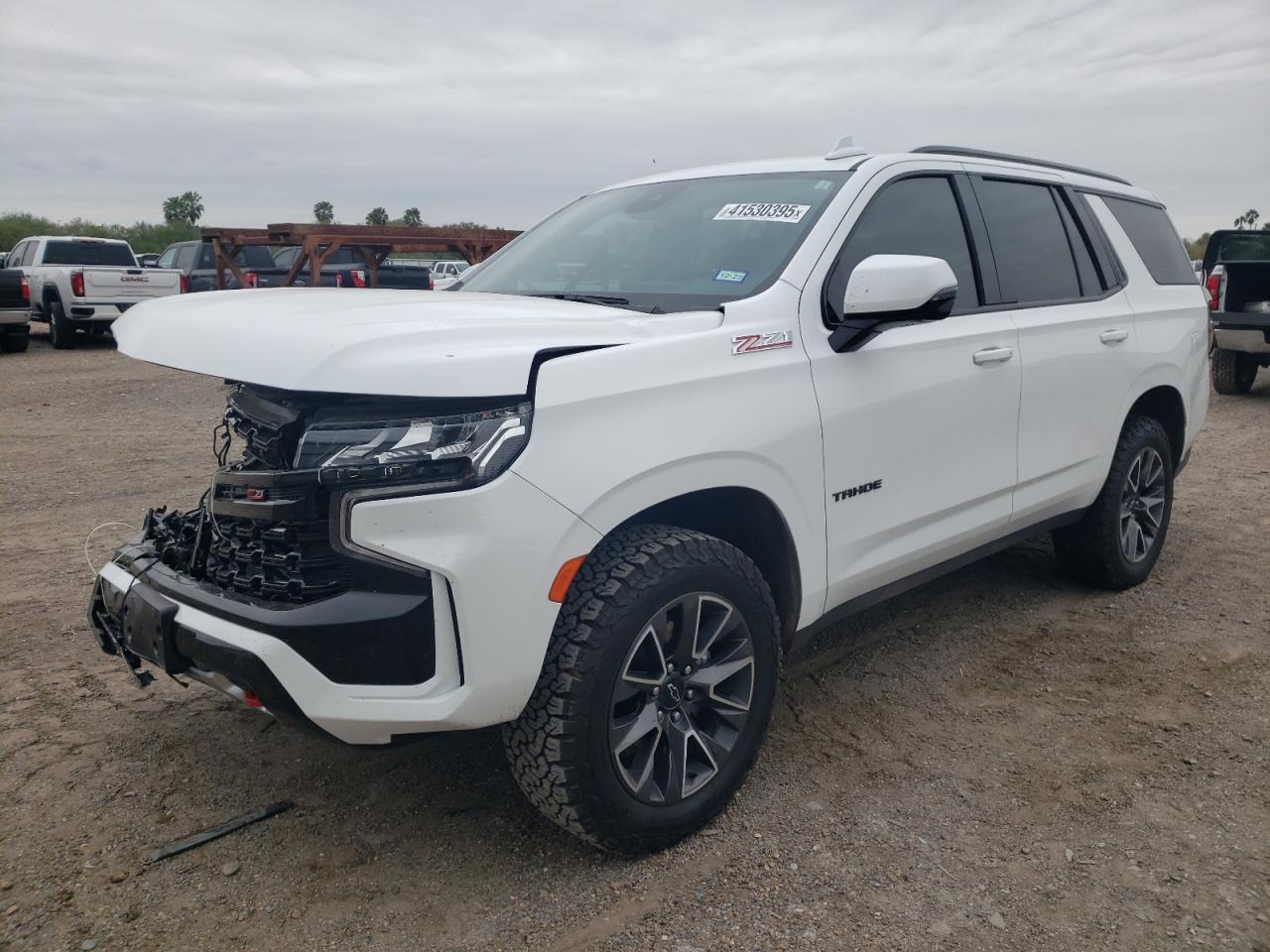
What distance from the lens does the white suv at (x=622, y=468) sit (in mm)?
2232

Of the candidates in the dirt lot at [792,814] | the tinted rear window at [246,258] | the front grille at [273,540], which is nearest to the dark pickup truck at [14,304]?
the tinted rear window at [246,258]

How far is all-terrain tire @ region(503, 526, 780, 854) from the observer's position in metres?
2.39

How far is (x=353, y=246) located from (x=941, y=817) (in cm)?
1504

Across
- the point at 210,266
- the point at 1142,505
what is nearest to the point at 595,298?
the point at 1142,505

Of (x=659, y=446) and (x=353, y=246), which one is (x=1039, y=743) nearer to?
(x=659, y=446)

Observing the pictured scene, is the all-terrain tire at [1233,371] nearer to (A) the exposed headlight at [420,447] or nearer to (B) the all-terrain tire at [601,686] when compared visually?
(B) the all-terrain tire at [601,686]

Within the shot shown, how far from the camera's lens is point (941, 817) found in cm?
289

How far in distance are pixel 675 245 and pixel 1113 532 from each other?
8.29 feet

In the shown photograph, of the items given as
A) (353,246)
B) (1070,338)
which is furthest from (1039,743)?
(353,246)

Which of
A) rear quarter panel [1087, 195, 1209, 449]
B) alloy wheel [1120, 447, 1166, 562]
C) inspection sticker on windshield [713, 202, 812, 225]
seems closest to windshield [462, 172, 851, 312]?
inspection sticker on windshield [713, 202, 812, 225]

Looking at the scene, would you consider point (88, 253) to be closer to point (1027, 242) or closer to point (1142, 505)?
point (1027, 242)

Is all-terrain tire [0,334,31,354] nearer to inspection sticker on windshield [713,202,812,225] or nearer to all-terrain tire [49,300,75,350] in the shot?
all-terrain tire [49,300,75,350]

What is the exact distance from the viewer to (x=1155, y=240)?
488 centimetres

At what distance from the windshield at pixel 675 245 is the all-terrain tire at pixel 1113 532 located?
209 cm
